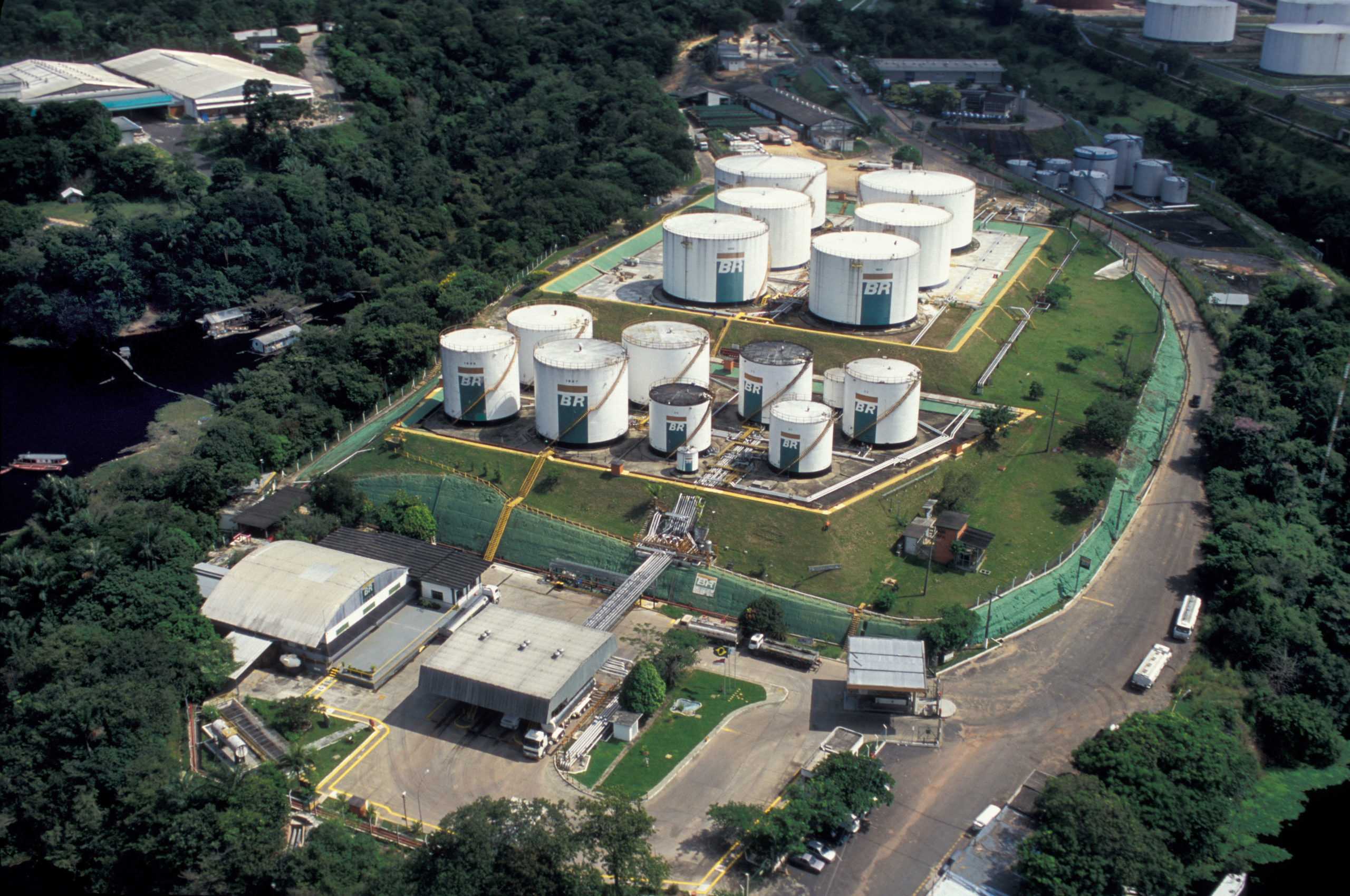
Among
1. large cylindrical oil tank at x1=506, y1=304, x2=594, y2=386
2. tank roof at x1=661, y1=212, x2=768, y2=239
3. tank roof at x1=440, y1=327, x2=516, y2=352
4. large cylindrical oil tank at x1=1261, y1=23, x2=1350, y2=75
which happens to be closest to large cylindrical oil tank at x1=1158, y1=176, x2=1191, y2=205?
large cylindrical oil tank at x1=1261, y1=23, x2=1350, y2=75

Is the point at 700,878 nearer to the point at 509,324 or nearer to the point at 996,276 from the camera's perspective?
the point at 509,324

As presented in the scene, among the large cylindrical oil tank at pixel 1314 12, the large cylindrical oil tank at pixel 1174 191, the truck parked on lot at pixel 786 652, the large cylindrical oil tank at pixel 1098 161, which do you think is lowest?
the truck parked on lot at pixel 786 652

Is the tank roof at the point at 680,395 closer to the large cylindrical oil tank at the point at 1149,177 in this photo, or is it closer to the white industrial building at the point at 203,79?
the large cylindrical oil tank at the point at 1149,177

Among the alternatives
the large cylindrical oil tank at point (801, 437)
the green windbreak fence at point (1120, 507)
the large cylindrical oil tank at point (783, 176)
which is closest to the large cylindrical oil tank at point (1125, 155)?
the green windbreak fence at point (1120, 507)

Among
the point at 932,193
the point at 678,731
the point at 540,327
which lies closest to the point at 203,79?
the point at 540,327

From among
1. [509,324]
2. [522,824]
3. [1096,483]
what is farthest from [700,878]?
[509,324]

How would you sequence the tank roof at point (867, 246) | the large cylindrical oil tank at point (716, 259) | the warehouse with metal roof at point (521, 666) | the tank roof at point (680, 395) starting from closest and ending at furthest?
the warehouse with metal roof at point (521, 666) < the tank roof at point (680, 395) < the tank roof at point (867, 246) < the large cylindrical oil tank at point (716, 259)

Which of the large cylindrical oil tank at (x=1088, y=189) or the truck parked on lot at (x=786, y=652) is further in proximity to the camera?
the large cylindrical oil tank at (x=1088, y=189)
